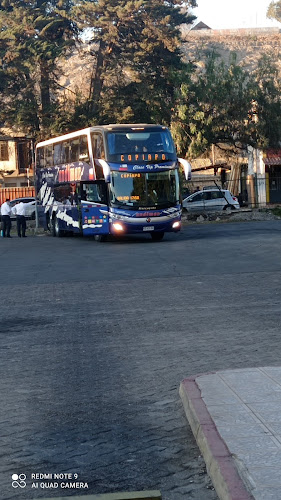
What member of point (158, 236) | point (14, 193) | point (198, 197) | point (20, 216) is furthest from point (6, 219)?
point (14, 193)

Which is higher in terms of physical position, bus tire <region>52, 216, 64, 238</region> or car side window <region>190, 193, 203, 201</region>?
car side window <region>190, 193, 203, 201</region>

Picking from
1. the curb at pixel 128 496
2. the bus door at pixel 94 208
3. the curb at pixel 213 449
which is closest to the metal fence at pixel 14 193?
the bus door at pixel 94 208

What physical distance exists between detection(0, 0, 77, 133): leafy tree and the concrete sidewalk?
4812cm

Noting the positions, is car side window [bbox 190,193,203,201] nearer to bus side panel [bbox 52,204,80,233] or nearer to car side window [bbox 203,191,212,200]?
car side window [bbox 203,191,212,200]

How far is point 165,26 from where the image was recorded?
55781 mm

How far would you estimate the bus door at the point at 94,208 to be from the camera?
32719 mm

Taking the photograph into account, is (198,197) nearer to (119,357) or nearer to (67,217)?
(67,217)

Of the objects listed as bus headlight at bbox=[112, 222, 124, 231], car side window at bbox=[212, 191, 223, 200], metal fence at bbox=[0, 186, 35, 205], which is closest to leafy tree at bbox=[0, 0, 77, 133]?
metal fence at bbox=[0, 186, 35, 205]

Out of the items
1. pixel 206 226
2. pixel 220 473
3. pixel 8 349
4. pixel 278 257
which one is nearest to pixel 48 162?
pixel 206 226

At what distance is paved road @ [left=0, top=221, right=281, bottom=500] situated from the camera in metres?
5.75

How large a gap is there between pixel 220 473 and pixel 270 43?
15912 centimetres

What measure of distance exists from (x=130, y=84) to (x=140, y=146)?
2488 centimetres

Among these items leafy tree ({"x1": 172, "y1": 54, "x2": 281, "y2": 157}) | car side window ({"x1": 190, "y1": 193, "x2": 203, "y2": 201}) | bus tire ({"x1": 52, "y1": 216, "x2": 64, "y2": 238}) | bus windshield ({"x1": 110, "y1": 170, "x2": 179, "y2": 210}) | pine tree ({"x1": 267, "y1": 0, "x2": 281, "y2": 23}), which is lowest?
bus tire ({"x1": 52, "y1": 216, "x2": 64, "y2": 238})

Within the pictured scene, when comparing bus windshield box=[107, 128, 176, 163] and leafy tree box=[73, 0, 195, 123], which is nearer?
bus windshield box=[107, 128, 176, 163]
